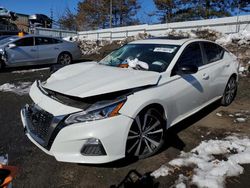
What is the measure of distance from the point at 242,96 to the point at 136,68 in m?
4.21

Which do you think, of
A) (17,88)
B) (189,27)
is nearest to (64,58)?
(17,88)

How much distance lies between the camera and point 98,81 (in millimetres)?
Result: 3256

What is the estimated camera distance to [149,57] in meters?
4.06

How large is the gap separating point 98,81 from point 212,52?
9.39 feet

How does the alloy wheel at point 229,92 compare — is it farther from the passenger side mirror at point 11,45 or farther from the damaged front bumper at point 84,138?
the passenger side mirror at point 11,45

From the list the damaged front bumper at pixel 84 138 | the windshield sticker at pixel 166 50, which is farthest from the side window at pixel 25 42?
the damaged front bumper at pixel 84 138

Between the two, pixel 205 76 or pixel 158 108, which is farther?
pixel 205 76

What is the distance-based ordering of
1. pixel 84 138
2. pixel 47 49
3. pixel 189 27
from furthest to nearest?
pixel 189 27 < pixel 47 49 < pixel 84 138

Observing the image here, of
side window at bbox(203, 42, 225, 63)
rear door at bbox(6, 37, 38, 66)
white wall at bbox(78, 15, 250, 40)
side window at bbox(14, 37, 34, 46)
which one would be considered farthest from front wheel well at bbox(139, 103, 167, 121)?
white wall at bbox(78, 15, 250, 40)

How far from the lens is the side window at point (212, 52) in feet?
15.8

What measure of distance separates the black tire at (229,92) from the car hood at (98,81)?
2735 millimetres

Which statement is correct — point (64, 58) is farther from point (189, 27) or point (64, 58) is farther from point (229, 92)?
point (229, 92)

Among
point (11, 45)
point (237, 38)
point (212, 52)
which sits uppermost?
point (237, 38)

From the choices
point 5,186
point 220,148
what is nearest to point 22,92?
point 220,148
